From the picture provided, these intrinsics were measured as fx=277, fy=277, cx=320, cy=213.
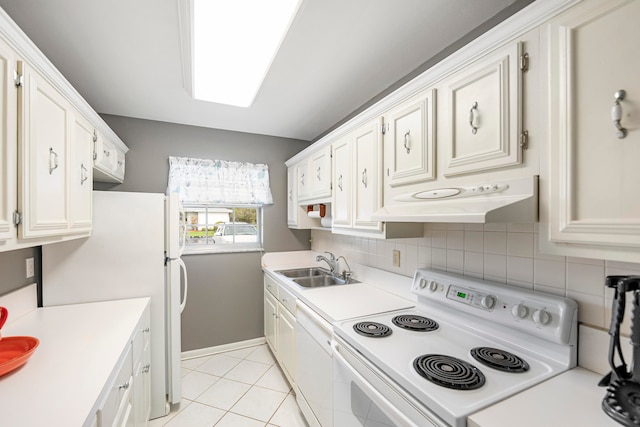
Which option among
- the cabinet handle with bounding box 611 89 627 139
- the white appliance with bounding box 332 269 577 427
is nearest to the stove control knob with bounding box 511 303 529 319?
the white appliance with bounding box 332 269 577 427

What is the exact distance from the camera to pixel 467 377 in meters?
0.99

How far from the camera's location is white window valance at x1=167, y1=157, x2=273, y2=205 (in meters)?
2.90

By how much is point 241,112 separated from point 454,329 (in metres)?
2.44

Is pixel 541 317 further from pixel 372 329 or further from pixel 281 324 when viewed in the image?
pixel 281 324

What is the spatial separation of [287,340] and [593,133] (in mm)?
2291

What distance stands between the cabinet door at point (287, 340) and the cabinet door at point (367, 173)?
100 cm

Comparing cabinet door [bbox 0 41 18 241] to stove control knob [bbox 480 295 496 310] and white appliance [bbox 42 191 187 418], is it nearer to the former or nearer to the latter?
white appliance [bbox 42 191 187 418]

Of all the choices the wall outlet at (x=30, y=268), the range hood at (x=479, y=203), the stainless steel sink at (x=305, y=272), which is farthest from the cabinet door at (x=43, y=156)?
the stainless steel sink at (x=305, y=272)

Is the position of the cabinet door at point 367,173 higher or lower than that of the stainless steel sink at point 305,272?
higher

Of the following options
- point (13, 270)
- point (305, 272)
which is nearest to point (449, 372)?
point (305, 272)

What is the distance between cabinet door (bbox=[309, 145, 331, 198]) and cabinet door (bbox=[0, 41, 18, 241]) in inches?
70.3

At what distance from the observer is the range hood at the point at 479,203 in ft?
3.07

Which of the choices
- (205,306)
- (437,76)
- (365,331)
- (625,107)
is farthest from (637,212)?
(205,306)

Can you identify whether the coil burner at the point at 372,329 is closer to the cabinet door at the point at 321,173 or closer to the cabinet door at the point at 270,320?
the cabinet door at the point at 321,173
